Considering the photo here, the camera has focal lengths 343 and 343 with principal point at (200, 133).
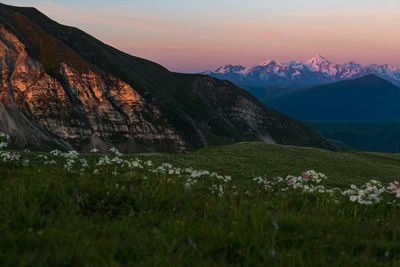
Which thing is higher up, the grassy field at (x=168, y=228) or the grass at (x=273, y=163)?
the grassy field at (x=168, y=228)

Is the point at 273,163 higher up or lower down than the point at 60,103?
higher up

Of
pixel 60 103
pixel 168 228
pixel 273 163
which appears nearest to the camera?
pixel 168 228

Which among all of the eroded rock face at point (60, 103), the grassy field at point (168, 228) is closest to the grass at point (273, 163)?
the grassy field at point (168, 228)

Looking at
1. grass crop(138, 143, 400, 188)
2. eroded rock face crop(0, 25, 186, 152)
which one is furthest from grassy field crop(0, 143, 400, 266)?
eroded rock face crop(0, 25, 186, 152)

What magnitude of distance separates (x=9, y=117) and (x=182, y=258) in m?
183

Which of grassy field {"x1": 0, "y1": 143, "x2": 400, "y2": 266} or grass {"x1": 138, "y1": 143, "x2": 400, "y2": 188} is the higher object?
grassy field {"x1": 0, "y1": 143, "x2": 400, "y2": 266}

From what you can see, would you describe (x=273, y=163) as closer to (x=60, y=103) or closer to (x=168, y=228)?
(x=168, y=228)

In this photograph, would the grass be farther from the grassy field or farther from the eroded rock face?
the eroded rock face

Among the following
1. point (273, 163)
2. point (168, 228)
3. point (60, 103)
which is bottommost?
point (60, 103)

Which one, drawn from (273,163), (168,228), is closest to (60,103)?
(273,163)

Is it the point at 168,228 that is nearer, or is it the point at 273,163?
the point at 168,228

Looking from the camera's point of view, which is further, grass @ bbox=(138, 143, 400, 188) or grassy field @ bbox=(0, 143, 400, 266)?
grass @ bbox=(138, 143, 400, 188)

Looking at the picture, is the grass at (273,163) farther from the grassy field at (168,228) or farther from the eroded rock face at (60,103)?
the eroded rock face at (60,103)

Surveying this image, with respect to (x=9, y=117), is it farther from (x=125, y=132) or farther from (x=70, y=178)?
(x=70, y=178)
